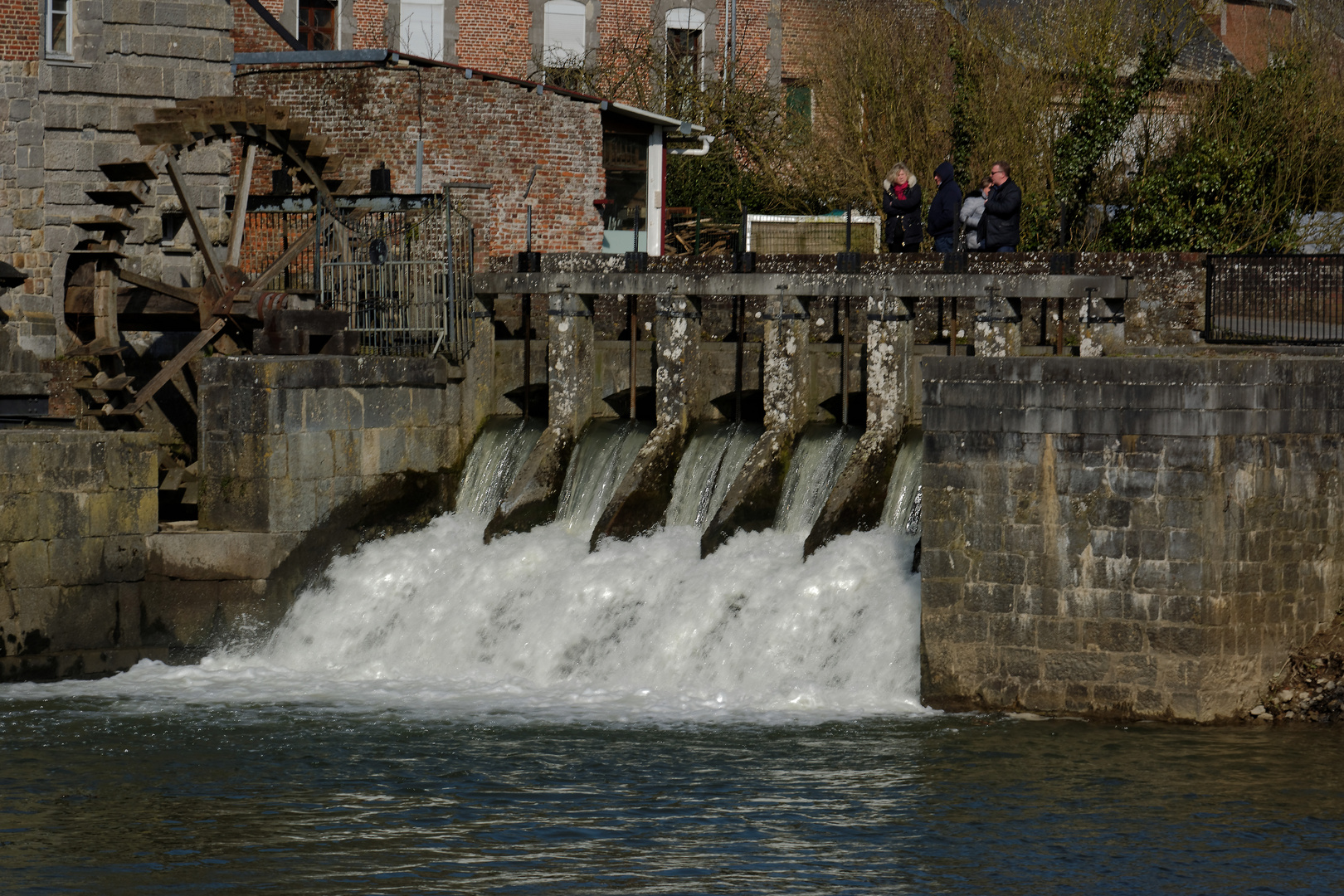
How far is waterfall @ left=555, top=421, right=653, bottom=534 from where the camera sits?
17.6 metres

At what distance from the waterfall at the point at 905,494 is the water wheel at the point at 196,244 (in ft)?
18.9

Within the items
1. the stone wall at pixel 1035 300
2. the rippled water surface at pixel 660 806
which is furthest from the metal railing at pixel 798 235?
the rippled water surface at pixel 660 806

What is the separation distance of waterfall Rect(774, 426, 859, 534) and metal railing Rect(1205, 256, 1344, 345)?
11.5 ft

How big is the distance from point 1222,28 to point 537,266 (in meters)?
26.7

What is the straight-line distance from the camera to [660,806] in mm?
11148

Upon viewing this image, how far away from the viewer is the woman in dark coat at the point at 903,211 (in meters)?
19.4

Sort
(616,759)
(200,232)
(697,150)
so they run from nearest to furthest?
(616,759), (200,232), (697,150)

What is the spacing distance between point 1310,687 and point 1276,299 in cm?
469

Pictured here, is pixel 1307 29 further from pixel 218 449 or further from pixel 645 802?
pixel 645 802

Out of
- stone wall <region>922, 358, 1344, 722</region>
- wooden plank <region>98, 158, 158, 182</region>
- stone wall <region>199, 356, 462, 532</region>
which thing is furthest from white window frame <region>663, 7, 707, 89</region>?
stone wall <region>922, 358, 1344, 722</region>

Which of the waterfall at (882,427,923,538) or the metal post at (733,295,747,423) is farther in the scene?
the metal post at (733,295,747,423)

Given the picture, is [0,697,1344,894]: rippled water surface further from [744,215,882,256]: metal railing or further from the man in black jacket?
[744,215,882,256]: metal railing

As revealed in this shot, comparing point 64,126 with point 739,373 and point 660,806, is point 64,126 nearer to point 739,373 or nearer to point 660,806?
point 739,373

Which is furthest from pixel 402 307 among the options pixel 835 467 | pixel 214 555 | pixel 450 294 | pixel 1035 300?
pixel 1035 300
